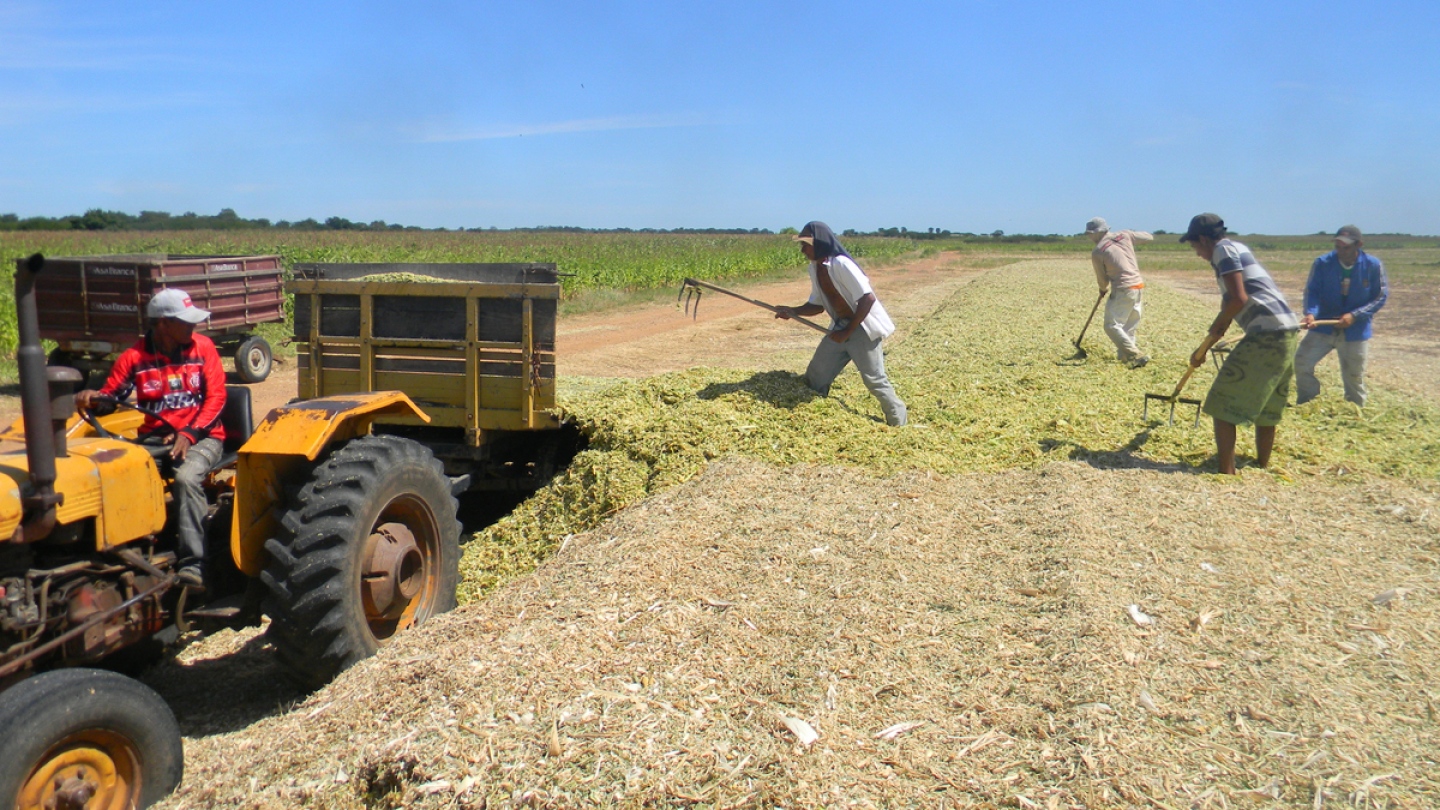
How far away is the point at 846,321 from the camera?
813 cm

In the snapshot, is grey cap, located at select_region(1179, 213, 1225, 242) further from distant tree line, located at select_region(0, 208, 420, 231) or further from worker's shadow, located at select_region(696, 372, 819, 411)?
distant tree line, located at select_region(0, 208, 420, 231)

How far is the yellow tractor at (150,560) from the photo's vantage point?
10.4ft

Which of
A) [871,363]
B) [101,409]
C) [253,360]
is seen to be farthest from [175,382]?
[253,360]

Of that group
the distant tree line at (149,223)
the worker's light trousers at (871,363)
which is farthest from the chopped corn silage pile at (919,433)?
the distant tree line at (149,223)

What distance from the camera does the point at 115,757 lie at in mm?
3404

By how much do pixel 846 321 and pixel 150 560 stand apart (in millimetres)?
5508

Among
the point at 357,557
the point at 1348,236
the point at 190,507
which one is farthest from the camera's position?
the point at 1348,236

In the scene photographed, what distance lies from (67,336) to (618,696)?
12191mm

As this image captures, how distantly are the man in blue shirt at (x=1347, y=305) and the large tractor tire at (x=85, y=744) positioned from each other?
9.58 meters

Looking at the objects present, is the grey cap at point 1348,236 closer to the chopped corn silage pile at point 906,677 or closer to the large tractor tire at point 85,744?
the chopped corn silage pile at point 906,677

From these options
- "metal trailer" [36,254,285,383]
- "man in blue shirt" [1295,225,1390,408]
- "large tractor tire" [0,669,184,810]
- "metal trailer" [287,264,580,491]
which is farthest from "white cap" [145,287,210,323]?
"man in blue shirt" [1295,225,1390,408]

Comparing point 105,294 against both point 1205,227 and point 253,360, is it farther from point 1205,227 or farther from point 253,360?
point 1205,227

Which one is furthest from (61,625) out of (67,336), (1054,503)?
(67,336)

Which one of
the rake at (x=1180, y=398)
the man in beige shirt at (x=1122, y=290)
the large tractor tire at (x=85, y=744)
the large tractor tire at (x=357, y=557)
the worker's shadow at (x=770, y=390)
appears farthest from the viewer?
the man in beige shirt at (x=1122, y=290)
